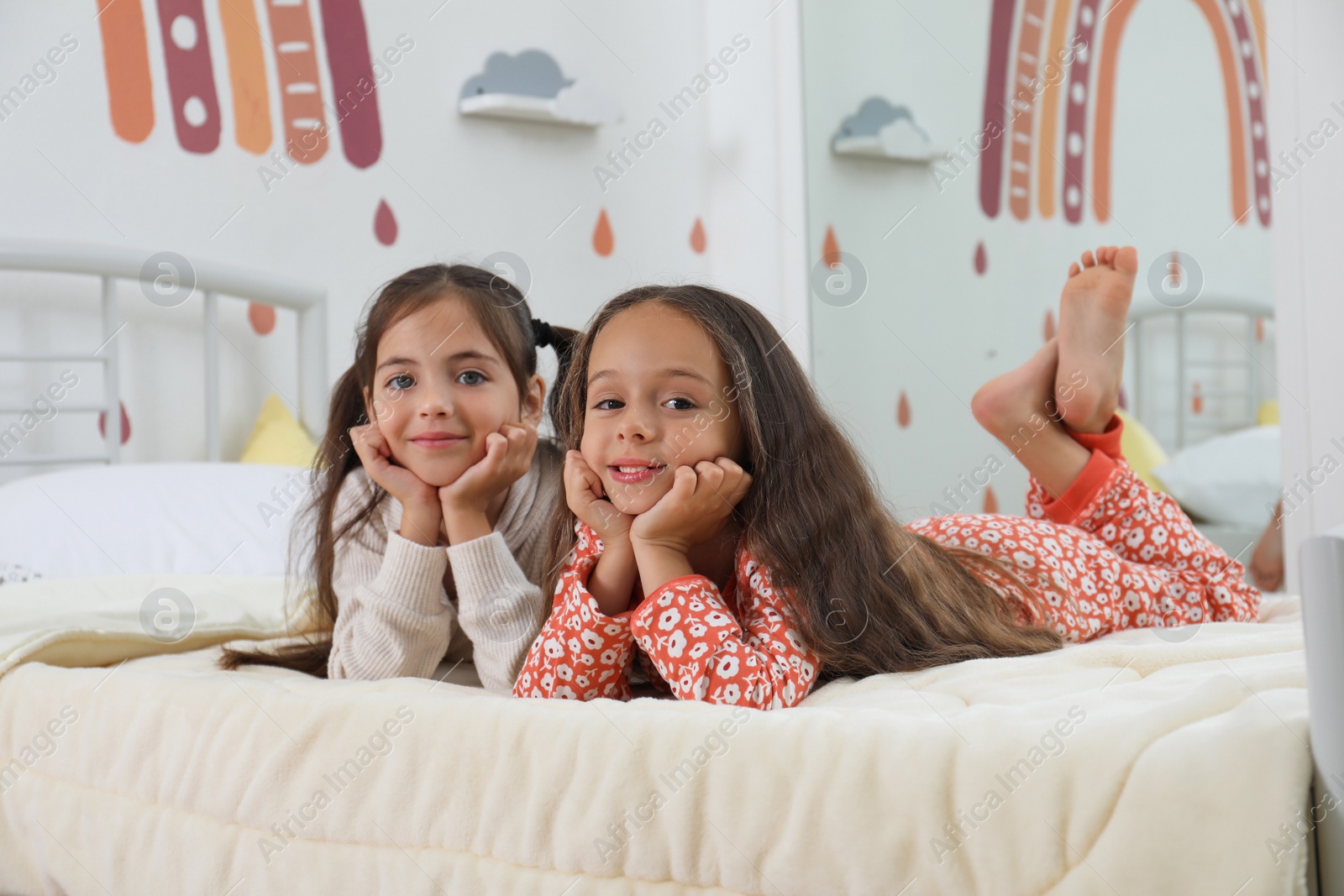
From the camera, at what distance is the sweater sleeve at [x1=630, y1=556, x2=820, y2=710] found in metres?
0.71

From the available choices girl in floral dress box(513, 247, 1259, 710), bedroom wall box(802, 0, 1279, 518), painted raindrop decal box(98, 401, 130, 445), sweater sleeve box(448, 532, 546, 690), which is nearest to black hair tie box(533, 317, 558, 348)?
girl in floral dress box(513, 247, 1259, 710)

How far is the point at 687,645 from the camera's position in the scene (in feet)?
2.43

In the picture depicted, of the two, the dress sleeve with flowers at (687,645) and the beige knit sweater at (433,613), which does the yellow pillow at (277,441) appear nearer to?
the beige knit sweater at (433,613)

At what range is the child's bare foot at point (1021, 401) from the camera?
3.79 ft

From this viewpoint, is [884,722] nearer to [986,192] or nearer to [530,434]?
[530,434]

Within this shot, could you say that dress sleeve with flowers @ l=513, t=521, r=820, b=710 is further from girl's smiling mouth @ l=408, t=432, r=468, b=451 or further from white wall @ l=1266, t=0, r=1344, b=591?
white wall @ l=1266, t=0, r=1344, b=591

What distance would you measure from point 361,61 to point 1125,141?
1310mm

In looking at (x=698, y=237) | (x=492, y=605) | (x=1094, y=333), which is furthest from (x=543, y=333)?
(x=698, y=237)

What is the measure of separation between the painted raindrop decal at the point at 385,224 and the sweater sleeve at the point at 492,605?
1187 mm

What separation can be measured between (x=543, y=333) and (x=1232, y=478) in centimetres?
115

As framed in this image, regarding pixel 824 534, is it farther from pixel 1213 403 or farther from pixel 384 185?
pixel 384 185

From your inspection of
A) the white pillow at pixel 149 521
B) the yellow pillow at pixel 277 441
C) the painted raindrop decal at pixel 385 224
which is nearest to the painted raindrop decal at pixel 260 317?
the yellow pillow at pixel 277 441

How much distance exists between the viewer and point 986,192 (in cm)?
226

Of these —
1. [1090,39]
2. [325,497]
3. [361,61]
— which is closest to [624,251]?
[361,61]
